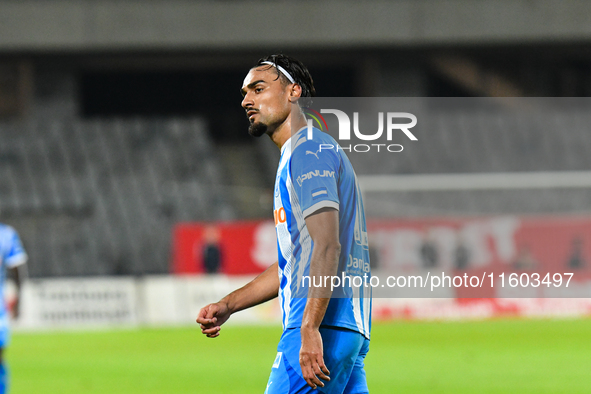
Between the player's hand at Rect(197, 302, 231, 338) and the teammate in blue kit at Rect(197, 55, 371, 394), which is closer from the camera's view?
the teammate in blue kit at Rect(197, 55, 371, 394)

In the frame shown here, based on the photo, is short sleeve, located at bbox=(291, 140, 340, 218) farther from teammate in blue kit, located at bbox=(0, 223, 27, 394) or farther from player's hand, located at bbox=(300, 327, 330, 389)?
teammate in blue kit, located at bbox=(0, 223, 27, 394)

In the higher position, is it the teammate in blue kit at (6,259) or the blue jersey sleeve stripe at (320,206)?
the teammate in blue kit at (6,259)

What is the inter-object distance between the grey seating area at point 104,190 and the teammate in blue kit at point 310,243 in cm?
2378

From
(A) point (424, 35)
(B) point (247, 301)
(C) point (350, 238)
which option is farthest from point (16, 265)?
(A) point (424, 35)

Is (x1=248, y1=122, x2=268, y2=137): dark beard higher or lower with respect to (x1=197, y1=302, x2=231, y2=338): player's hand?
higher

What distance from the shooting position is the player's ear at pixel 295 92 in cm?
356

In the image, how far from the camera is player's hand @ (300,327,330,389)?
10.5ft

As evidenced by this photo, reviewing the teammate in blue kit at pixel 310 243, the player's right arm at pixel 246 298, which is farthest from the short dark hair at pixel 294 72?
the player's right arm at pixel 246 298


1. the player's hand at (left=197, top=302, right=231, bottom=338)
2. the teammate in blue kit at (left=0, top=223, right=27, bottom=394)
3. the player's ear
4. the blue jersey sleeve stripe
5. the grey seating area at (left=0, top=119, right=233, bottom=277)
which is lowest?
the player's hand at (left=197, top=302, right=231, bottom=338)

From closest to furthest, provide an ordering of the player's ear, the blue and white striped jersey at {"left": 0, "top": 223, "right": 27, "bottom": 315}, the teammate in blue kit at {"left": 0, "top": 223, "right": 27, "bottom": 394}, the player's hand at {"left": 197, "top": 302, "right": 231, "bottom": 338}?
the player's ear < the player's hand at {"left": 197, "top": 302, "right": 231, "bottom": 338} < the teammate in blue kit at {"left": 0, "top": 223, "right": 27, "bottom": 394} < the blue and white striped jersey at {"left": 0, "top": 223, "right": 27, "bottom": 315}

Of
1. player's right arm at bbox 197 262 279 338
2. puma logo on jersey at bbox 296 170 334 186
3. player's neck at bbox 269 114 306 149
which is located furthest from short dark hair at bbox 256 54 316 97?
player's right arm at bbox 197 262 279 338

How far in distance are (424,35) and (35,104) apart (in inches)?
491

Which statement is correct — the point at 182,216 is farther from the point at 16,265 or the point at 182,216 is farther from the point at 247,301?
the point at 247,301

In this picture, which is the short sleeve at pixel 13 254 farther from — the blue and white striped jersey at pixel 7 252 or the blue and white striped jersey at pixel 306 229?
the blue and white striped jersey at pixel 306 229
